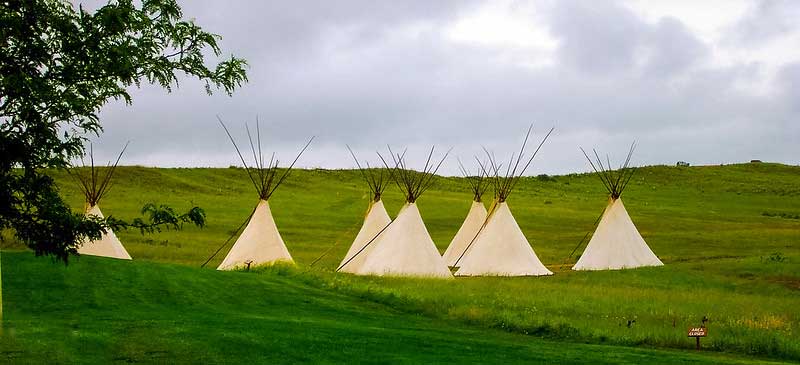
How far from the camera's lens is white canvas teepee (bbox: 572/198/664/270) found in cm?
3281

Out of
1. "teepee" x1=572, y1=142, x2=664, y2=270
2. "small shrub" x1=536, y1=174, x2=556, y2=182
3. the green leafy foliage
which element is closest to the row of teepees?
"teepee" x1=572, y1=142, x2=664, y2=270

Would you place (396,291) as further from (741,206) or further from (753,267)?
(741,206)

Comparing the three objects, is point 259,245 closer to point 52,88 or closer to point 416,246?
point 416,246

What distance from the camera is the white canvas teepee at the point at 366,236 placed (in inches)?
1303

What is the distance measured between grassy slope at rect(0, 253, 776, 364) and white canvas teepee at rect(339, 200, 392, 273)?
9177 mm

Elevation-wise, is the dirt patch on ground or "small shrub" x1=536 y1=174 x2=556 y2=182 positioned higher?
"small shrub" x1=536 y1=174 x2=556 y2=182

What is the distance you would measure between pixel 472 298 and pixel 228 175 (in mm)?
45995

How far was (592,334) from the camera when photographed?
1761 cm

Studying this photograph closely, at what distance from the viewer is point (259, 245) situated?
30.8 metres

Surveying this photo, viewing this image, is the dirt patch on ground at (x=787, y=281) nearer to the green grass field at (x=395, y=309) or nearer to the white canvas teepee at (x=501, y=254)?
the green grass field at (x=395, y=309)

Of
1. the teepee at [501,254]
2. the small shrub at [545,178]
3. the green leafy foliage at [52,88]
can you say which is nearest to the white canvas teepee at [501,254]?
the teepee at [501,254]

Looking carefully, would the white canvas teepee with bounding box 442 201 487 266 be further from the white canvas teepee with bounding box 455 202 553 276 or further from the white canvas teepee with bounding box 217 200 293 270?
the white canvas teepee with bounding box 217 200 293 270

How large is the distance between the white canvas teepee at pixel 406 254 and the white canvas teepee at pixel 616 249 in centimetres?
597

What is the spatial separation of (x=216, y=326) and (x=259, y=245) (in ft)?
49.7
